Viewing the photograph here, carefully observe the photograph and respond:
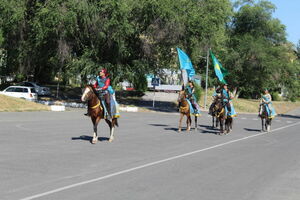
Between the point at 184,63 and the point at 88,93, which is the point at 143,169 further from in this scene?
the point at 184,63

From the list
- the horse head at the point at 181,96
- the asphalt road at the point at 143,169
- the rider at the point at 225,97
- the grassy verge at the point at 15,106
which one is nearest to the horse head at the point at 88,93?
the asphalt road at the point at 143,169

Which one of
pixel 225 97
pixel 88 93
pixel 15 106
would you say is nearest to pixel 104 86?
pixel 88 93

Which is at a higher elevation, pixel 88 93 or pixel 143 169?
pixel 88 93

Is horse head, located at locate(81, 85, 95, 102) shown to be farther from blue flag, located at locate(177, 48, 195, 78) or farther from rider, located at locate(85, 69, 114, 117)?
blue flag, located at locate(177, 48, 195, 78)

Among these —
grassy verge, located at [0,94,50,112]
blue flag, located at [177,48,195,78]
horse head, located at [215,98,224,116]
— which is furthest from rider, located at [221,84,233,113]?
grassy verge, located at [0,94,50,112]

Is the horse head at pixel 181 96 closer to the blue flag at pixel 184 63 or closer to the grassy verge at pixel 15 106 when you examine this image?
the blue flag at pixel 184 63

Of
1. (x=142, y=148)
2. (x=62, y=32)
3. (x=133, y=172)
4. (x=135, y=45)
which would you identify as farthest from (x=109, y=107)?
(x=135, y=45)

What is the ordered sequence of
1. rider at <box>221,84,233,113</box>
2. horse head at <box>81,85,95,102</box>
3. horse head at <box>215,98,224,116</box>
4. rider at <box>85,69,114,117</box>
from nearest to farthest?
1. horse head at <box>81,85,95,102</box>
2. rider at <box>85,69,114,117</box>
3. horse head at <box>215,98,224,116</box>
4. rider at <box>221,84,233,113</box>

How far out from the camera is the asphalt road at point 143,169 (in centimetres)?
785

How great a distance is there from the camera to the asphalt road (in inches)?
309

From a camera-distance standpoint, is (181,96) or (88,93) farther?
(181,96)

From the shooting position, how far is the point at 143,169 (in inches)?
408

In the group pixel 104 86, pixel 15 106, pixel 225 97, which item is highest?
pixel 104 86

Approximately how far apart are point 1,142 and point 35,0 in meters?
31.2
